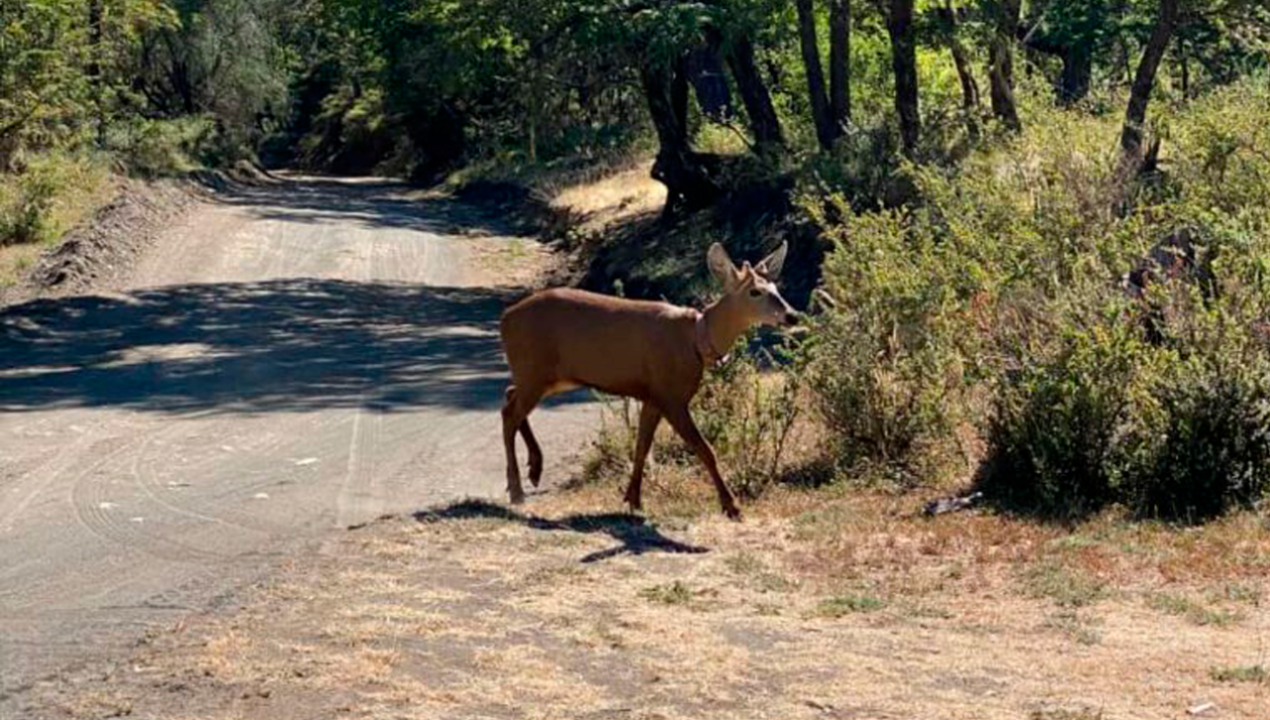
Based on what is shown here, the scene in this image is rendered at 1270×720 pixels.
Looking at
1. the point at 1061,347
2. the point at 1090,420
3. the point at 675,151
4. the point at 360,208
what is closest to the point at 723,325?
the point at 1061,347

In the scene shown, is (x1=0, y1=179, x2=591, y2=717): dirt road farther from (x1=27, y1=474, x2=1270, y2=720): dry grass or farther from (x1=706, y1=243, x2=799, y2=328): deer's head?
(x1=706, y1=243, x2=799, y2=328): deer's head

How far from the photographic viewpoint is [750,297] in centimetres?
1176

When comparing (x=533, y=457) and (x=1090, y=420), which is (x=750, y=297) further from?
(x=1090, y=420)

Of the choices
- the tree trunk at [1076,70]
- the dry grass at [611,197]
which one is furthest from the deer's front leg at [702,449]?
the tree trunk at [1076,70]

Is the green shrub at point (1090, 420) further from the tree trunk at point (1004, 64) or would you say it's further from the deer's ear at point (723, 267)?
the tree trunk at point (1004, 64)

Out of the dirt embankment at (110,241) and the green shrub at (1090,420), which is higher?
the green shrub at (1090,420)

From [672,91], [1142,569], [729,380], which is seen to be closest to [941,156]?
[672,91]

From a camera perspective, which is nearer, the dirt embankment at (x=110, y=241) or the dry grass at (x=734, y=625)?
the dry grass at (x=734, y=625)

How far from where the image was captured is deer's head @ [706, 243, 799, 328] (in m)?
11.7

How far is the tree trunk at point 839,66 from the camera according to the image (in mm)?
28688

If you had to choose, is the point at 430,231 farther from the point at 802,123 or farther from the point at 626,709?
the point at 626,709

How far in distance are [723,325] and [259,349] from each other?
40.8 ft

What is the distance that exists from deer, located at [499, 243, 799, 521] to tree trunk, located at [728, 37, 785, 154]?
1989 centimetres

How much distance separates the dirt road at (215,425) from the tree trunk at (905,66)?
21.9 ft
